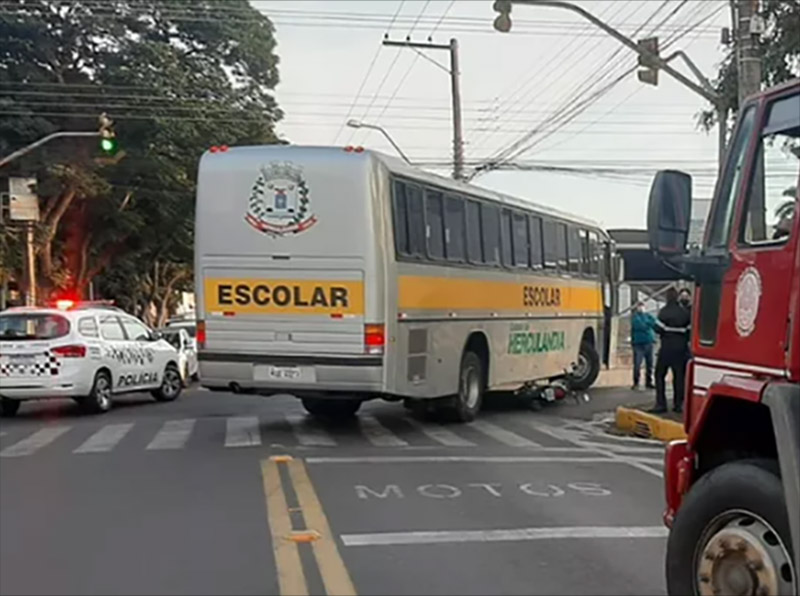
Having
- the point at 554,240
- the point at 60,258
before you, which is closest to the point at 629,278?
the point at 554,240

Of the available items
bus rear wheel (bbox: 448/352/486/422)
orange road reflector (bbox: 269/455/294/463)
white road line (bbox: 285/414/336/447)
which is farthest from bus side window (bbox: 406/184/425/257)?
orange road reflector (bbox: 269/455/294/463)

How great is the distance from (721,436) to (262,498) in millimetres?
4515

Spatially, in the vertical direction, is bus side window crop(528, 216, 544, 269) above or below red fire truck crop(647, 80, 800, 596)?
above

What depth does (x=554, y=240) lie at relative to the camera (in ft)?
60.2

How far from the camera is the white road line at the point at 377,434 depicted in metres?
12.4

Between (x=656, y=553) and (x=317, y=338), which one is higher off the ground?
(x=317, y=338)

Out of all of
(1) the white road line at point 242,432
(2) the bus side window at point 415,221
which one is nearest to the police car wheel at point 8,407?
(1) the white road line at point 242,432

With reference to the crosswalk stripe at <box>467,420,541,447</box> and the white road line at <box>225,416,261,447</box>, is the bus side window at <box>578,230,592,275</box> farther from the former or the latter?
the white road line at <box>225,416,261,447</box>

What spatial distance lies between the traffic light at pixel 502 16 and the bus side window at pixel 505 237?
289 cm

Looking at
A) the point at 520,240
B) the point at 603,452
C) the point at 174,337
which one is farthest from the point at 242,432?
the point at 174,337

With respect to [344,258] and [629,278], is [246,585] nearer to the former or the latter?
[344,258]

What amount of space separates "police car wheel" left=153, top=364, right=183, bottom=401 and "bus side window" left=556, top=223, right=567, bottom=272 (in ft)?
24.5

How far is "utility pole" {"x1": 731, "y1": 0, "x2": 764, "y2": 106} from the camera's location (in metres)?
11.4

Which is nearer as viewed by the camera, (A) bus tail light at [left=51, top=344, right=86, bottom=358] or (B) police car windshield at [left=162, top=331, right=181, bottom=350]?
(A) bus tail light at [left=51, top=344, right=86, bottom=358]
